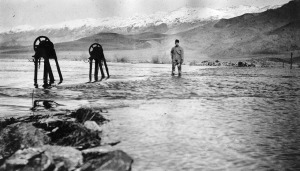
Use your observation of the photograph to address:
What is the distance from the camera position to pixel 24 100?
944cm

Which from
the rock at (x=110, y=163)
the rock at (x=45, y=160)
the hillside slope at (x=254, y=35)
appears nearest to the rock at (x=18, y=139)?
the rock at (x=45, y=160)

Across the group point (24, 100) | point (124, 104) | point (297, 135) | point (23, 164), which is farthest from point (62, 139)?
point (24, 100)

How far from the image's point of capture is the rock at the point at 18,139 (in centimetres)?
459

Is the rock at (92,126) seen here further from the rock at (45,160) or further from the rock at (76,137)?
the rock at (45,160)

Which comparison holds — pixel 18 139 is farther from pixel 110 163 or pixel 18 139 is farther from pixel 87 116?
pixel 87 116

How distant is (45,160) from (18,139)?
1.12 m

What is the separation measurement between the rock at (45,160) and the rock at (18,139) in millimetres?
585

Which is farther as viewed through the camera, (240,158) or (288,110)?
(288,110)

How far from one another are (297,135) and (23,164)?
3.73 metres

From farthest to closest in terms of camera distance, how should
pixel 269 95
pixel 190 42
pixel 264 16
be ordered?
pixel 190 42
pixel 264 16
pixel 269 95

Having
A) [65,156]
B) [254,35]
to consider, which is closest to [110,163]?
[65,156]

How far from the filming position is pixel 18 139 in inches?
185

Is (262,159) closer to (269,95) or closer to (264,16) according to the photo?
(269,95)

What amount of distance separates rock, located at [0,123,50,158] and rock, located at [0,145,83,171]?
0.59m
